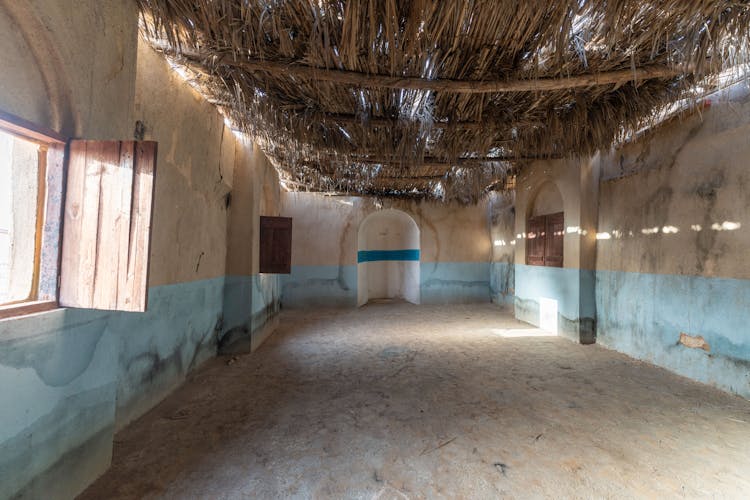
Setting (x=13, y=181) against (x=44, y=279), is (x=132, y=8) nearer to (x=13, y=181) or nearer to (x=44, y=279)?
(x=13, y=181)

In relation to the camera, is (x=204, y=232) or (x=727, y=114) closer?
(x=727, y=114)

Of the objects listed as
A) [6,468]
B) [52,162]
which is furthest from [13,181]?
[6,468]

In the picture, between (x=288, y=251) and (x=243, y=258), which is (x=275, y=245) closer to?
(x=288, y=251)

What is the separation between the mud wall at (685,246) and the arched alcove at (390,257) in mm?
4728

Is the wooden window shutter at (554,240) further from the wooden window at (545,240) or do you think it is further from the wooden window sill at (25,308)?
the wooden window sill at (25,308)

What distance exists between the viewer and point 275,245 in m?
4.77

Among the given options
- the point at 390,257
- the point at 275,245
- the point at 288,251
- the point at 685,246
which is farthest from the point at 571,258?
the point at 390,257

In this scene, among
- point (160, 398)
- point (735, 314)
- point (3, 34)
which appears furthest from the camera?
point (735, 314)

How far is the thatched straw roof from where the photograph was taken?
2.14 m

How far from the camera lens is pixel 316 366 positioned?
3.73 metres

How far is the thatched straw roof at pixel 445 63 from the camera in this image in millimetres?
2145

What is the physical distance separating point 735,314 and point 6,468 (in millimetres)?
5154

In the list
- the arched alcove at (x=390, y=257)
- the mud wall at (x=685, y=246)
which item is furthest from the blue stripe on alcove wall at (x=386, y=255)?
the mud wall at (x=685, y=246)

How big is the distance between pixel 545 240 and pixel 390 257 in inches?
185
